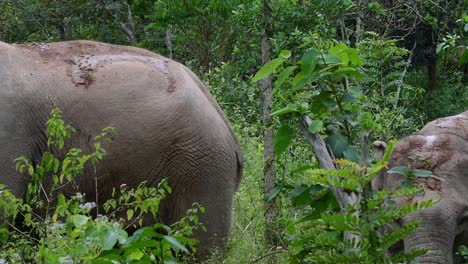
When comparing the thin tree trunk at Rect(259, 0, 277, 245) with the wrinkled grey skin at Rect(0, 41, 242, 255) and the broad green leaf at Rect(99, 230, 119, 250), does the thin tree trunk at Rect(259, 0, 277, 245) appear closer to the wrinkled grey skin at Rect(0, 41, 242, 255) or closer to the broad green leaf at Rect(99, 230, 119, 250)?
the wrinkled grey skin at Rect(0, 41, 242, 255)

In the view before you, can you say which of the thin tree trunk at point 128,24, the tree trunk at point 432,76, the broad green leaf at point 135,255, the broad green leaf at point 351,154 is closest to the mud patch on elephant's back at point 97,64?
the broad green leaf at point 351,154

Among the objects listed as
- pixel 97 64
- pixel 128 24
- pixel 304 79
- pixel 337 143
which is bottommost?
pixel 128 24

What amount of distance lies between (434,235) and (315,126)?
1.27 meters

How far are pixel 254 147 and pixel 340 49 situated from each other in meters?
5.15

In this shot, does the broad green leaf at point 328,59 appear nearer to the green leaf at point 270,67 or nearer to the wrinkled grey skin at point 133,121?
the green leaf at point 270,67

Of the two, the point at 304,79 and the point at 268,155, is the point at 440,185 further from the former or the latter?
the point at 268,155

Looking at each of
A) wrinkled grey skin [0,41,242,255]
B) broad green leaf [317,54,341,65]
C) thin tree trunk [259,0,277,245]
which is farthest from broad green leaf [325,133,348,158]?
thin tree trunk [259,0,277,245]

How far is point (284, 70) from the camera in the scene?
4434 mm

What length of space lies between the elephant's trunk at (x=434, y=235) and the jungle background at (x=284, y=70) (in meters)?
0.56

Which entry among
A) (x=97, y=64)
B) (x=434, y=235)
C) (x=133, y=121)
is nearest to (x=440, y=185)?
(x=434, y=235)

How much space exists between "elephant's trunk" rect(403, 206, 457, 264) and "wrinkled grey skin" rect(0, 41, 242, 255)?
1760mm

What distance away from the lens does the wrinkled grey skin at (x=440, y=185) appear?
529 centimetres

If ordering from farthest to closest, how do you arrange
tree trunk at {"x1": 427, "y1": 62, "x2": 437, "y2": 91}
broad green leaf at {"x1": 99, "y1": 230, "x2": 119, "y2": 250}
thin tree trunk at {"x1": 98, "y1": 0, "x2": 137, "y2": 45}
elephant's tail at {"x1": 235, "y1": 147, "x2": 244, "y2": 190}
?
tree trunk at {"x1": 427, "y1": 62, "x2": 437, "y2": 91} < thin tree trunk at {"x1": 98, "y1": 0, "x2": 137, "y2": 45} < elephant's tail at {"x1": 235, "y1": 147, "x2": 244, "y2": 190} < broad green leaf at {"x1": 99, "y1": 230, "x2": 119, "y2": 250}

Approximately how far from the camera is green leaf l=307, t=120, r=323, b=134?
4.38 meters
